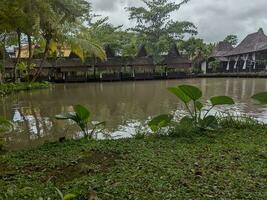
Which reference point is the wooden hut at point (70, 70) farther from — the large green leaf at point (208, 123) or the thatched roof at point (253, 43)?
the large green leaf at point (208, 123)

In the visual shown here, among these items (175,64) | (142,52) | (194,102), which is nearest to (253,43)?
(175,64)

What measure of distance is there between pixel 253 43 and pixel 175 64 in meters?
9.91

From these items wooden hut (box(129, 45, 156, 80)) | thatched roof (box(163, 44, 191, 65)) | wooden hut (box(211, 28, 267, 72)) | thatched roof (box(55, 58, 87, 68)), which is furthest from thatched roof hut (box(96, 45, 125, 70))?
wooden hut (box(211, 28, 267, 72))

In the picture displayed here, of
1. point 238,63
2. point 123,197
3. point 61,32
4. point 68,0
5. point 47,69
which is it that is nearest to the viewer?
point 123,197

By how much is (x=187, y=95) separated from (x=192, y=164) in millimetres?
2069

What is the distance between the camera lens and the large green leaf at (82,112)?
5.47m

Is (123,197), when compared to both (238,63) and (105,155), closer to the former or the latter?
(105,155)

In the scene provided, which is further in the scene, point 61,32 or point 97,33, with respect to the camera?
point 97,33

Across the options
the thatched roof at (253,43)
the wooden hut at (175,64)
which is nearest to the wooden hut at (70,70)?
the wooden hut at (175,64)

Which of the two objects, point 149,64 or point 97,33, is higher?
point 97,33

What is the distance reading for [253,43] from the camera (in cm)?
3984

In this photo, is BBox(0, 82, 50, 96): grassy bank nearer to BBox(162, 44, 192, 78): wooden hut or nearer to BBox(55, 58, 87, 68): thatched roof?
BBox(55, 58, 87, 68): thatched roof

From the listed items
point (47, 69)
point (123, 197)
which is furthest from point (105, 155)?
point (47, 69)

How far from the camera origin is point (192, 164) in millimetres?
3965
